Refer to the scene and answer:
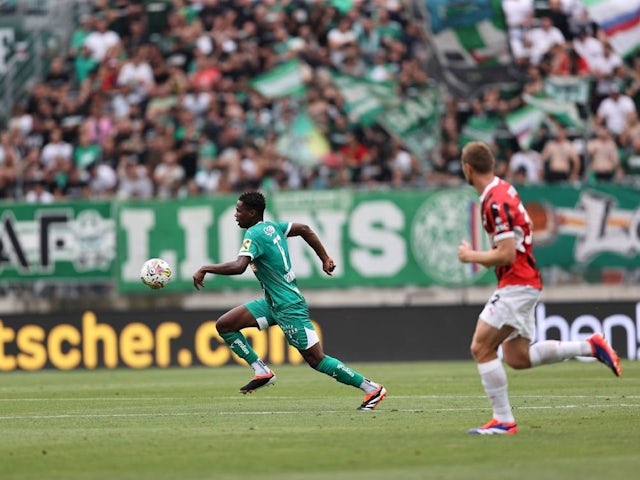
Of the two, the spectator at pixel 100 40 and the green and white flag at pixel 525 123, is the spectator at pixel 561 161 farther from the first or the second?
the spectator at pixel 100 40

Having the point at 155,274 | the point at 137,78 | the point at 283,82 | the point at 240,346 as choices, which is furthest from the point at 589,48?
the point at 155,274

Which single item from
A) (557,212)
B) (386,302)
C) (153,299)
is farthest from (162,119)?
(557,212)

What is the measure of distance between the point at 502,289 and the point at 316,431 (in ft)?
6.92

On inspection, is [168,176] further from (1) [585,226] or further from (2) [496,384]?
(2) [496,384]

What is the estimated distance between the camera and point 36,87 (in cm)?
2933

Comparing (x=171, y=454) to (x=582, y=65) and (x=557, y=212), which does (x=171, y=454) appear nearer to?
(x=557, y=212)

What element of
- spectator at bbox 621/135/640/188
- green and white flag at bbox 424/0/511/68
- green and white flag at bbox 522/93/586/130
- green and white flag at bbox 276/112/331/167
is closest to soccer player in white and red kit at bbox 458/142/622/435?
spectator at bbox 621/135/640/188

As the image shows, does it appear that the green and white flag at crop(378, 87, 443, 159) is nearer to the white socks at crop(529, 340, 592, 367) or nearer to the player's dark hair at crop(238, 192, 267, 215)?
the player's dark hair at crop(238, 192, 267, 215)

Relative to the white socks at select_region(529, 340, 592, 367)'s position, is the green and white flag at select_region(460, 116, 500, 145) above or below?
above

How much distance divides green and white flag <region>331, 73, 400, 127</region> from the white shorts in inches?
608

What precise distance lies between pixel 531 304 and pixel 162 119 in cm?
1703

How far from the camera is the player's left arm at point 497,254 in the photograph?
36.9ft

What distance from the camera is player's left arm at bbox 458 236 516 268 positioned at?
36.9ft

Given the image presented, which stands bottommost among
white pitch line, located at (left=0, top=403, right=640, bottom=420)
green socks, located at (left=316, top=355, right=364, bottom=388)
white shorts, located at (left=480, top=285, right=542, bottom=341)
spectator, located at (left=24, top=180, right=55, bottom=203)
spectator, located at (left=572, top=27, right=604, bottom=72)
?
white pitch line, located at (left=0, top=403, right=640, bottom=420)
